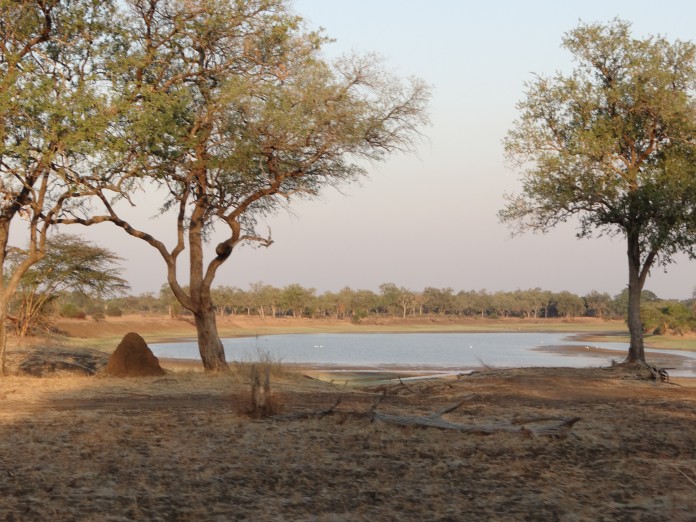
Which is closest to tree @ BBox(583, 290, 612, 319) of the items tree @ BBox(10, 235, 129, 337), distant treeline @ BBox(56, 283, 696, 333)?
distant treeline @ BBox(56, 283, 696, 333)

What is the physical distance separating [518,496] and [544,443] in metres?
2.54

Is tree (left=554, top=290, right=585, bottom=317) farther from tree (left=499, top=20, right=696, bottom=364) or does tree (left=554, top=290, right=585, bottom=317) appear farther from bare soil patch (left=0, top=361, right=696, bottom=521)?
bare soil patch (left=0, top=361, right=696, bottom=521)

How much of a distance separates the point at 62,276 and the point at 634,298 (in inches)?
1009

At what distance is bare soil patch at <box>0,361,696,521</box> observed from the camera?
20.4 feet

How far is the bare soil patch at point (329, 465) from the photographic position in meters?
6.21

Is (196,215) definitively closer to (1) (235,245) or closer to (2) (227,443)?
(1) (235,245)

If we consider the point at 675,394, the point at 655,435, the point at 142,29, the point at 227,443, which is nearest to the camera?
the point at 227,443

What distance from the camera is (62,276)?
3781cm

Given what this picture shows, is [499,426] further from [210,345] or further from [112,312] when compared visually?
[112,312]

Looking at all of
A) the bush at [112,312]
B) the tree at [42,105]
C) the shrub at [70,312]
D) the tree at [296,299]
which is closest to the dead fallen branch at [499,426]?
the tree at [42,105]

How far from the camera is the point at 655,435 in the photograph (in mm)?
9844

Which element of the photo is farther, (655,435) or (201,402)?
(201,402)

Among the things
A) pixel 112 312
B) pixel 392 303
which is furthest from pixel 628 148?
pixel 392 303

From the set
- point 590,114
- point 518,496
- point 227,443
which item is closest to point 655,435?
point 518,496
